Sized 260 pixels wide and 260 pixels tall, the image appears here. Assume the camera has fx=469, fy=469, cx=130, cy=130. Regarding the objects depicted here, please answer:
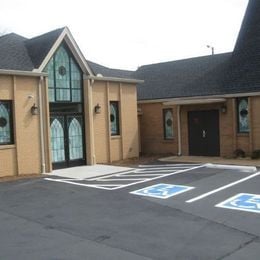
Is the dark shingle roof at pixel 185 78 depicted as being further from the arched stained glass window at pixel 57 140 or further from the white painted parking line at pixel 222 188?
the white painted parking line at pixel 222 188

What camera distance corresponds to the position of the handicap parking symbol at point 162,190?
12.2m

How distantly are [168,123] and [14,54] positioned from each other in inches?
344

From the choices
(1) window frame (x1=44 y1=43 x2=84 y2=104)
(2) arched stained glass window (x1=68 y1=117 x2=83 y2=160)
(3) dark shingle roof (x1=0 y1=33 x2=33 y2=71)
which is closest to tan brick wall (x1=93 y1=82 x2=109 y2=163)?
(2) arched stained glass window (x1=68 y1=117 x2=83 y2=160)

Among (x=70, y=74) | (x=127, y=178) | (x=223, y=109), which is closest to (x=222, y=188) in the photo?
(x=127, y=178)

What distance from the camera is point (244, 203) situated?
35.7ft

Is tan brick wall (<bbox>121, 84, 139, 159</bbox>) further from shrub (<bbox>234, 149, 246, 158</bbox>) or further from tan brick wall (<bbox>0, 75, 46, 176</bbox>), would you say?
tan brick wall (<bbox>0, 75, 46, 176</bbox>)

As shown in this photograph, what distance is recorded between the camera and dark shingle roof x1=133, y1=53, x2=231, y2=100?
2244cm

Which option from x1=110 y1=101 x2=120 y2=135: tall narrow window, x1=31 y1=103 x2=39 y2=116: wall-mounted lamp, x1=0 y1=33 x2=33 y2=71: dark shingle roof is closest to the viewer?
x1=0 y1=33 x2=33 y2=71: dark shingle roof

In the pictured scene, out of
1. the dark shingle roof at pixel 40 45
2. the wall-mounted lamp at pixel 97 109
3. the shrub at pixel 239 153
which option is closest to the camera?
the dark shingle roof at pixel 40 45

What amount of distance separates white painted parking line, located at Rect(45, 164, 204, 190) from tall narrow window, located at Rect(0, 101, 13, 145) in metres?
2.14

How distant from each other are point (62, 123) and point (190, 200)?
8.21 meters

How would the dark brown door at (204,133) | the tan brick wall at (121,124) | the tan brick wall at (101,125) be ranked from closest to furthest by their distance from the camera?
the tan brick wall at (101,125)
the tan brick wall at (121,124)
the dark brown door at (204,133)

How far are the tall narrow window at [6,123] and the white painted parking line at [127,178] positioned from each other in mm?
2144

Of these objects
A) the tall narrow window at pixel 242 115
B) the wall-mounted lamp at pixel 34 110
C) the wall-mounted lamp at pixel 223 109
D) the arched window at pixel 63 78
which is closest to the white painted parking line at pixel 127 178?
the wall-mounted lamp at pixel 34 110
